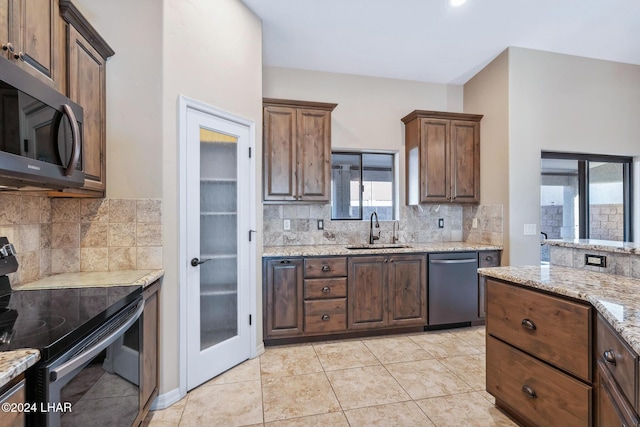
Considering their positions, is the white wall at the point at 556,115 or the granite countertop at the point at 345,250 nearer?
the granite countertop at the point at 345,250

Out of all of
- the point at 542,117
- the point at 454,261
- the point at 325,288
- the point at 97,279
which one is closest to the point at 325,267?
the point at 325,288

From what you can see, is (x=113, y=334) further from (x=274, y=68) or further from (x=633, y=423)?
(x=274, y=68)


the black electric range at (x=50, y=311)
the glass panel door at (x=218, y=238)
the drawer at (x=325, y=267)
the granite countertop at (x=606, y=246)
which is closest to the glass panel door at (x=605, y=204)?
the granite countertop at (x=606, y=246)

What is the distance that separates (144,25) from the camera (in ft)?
6.59

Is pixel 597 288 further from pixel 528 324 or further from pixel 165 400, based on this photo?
pixel 165 400

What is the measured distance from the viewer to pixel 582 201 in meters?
3.68

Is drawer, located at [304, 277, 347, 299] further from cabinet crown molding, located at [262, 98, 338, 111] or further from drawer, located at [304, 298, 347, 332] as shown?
cabinet crown molding, located at [262, 98, 338, 111]

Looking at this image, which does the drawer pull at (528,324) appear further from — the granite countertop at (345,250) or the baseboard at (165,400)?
the baseboard at (165,400)

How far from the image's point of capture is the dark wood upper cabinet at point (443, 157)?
360cm

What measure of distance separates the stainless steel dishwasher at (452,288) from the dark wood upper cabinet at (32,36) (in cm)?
336

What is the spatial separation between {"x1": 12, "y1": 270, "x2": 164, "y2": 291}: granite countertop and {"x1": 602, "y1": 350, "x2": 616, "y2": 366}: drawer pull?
85.1 inches

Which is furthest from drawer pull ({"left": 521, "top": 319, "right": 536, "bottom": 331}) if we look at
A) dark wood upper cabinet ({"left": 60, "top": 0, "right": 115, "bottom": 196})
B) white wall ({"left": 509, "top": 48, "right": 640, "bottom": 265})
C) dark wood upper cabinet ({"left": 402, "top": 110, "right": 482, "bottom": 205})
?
dark wood upper cabinet ({"left": 60, "top": 0, "right": 115, "bottom": 196})

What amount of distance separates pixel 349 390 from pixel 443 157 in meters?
2.77

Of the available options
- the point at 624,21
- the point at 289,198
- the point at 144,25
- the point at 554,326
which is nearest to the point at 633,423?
the point at 554,326
